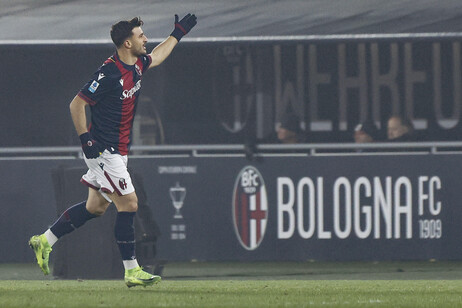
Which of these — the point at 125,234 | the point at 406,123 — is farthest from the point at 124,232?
the point at 406,123

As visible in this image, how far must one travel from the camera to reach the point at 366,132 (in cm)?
1508

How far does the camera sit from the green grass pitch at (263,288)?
8.99m

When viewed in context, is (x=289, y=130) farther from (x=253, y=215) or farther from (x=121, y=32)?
(x=121, y=32)

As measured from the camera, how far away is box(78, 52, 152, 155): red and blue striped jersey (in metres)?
9.79

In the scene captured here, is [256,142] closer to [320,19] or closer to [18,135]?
[320,19]

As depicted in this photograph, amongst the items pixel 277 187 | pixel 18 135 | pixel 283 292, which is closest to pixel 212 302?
pixel 283 292

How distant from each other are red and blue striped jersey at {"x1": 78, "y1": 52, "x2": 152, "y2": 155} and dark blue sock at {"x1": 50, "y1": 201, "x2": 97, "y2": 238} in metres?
0.56

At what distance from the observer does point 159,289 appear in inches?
405

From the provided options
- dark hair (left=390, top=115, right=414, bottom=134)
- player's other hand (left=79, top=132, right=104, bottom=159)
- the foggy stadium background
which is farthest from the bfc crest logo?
player's other hand (left=79, top=132, right=104, bottom=159)

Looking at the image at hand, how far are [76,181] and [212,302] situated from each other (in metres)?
3.79

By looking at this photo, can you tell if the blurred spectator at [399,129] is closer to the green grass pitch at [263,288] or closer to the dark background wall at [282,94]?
the dark background wall at [282,94]

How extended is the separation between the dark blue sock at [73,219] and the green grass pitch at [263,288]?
439 millimetres

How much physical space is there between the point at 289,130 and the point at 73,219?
5.24 m

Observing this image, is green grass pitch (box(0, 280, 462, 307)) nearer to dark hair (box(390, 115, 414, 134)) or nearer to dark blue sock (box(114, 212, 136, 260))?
dark blue sock (box(114, 212, 136, 260))
